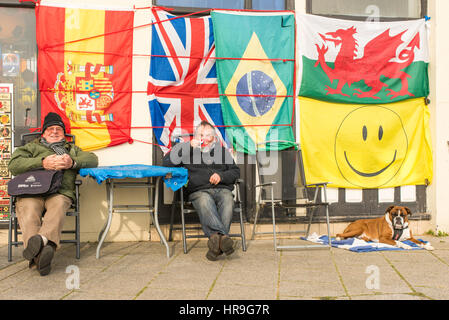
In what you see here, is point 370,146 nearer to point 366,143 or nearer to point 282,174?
point 366,143

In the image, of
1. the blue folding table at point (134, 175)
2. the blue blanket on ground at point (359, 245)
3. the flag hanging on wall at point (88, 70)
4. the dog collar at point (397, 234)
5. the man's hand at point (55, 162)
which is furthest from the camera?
the flag hanging on wall at point (88, 70)

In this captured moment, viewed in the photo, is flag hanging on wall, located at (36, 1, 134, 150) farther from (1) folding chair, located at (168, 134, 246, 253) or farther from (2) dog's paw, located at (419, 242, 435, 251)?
(2) dog's paw, located at (419, 242, 435, 251)

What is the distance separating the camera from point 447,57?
512cm

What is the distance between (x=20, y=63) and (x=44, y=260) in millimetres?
2548

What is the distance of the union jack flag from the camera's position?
4.78 metres

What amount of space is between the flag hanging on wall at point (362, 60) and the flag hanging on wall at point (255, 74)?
210 millimetres

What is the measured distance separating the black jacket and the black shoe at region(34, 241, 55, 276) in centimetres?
140

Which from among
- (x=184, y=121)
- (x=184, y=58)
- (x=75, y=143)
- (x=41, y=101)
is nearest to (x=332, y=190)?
(x=184, y=121)

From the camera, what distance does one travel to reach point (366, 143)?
5.11 metres

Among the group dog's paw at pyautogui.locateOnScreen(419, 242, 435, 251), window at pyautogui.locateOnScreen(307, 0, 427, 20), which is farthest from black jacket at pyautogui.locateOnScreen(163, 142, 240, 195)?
window at pyautogui.locateOnScreen(307, 0, 427, 20)

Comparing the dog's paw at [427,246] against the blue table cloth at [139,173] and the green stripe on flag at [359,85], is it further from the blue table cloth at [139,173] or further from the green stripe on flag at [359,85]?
the blue table cloth at [139,173]

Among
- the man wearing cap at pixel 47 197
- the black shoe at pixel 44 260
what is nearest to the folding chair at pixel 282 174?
the man wearing cap at pixel 47 197

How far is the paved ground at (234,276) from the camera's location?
2.79 m

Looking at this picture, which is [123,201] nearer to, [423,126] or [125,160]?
[125,160]
